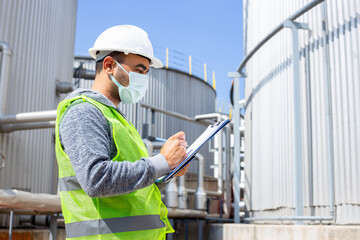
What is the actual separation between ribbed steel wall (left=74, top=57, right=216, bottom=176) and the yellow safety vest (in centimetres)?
1225

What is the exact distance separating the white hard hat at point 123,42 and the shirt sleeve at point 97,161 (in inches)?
14.5

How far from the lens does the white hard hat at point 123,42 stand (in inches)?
82.7

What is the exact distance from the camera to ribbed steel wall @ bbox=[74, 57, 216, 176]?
14647mm

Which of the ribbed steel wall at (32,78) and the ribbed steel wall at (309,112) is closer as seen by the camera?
the ribbed steel wall at (309,112)

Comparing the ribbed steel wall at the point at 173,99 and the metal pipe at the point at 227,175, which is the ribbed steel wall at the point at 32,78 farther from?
the ribbed steel wall at the point at 173,99

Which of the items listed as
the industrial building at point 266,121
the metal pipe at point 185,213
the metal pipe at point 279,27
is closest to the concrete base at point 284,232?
the industrial building at point 266,121

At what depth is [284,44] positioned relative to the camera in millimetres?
6332

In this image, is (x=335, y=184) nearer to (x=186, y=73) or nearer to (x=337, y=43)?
(x=337, y=43)

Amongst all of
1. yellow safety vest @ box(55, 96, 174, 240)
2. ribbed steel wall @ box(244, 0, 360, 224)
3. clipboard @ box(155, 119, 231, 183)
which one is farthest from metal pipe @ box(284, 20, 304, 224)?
yellow safety vest @ box(55, 96, 174, 240)


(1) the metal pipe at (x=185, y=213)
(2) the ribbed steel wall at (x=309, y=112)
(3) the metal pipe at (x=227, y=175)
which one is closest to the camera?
(2) the ribbed steel wall at (x=309, y=112)

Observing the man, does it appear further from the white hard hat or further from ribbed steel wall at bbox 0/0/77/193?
ribbed steel wall at bbox 0/0/77/193

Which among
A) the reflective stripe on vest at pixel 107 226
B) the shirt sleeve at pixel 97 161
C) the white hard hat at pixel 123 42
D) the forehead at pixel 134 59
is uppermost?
the white hard hat at pixel 123 42

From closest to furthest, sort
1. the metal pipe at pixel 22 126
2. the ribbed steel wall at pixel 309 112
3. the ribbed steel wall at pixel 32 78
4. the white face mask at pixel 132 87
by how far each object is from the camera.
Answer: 1. the white face mask at pixel 132 87
2. the ribbed steel wall at pixel 309 112
3. the metal pipe at pixel 22 126
4. the ribbed steel wall at pixel 32 78

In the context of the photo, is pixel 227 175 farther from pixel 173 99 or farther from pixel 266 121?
pixel 173 99
